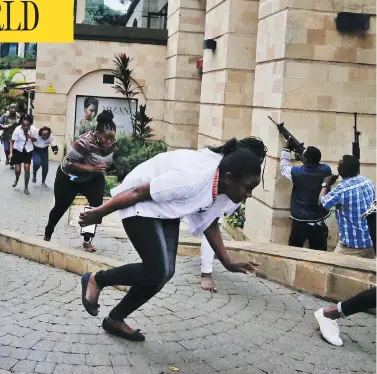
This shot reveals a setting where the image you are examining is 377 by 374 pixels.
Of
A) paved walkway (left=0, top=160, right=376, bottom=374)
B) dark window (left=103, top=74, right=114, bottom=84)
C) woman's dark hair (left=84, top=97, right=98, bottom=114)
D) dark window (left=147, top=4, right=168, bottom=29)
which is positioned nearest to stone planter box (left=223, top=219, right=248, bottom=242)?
paved walkway (left=0, top=160, right=376, bottom=374)

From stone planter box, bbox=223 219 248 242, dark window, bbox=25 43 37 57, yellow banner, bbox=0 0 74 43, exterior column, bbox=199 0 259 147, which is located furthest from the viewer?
dark window, bbox=25 43 37 57

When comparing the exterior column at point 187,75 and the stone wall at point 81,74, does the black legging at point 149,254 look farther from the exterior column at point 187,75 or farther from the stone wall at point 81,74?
the stone wall at point 81,74

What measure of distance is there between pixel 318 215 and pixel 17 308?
356 cm

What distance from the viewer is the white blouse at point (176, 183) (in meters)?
3.86

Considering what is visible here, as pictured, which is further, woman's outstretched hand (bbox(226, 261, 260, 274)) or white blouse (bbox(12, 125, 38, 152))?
white blouse (bbox(12, 125, 38, 152))

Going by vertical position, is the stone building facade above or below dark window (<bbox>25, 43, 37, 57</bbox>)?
below

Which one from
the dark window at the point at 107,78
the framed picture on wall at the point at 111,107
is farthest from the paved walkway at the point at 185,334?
the dark window at the point at 107,78

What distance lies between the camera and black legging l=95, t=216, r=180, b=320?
405 centimetres

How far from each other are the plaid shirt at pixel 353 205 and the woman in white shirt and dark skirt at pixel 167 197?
1.99 meters

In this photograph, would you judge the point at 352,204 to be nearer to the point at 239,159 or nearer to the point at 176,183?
the point at 239,159

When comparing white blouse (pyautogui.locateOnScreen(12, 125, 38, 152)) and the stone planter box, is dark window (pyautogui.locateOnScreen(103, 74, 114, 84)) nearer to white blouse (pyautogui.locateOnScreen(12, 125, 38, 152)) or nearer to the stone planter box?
white blouse (pyautogui.locateOnScreen(12, 125, 38, 152))

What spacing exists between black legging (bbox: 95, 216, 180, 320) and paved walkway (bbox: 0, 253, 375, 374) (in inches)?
17.9

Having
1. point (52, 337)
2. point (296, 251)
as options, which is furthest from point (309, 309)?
point (52, 337)

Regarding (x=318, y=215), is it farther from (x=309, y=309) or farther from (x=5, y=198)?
(x=5, y=198)
